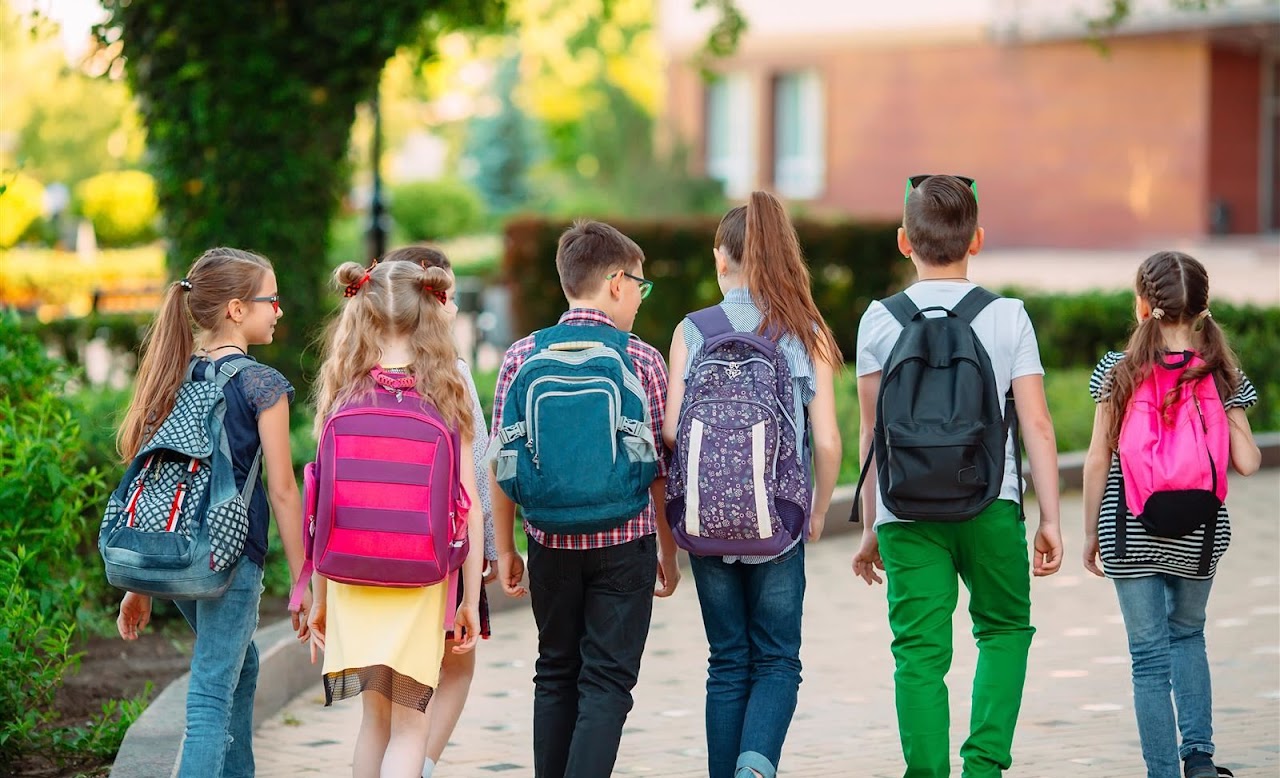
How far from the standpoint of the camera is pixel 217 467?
4043 millimetres

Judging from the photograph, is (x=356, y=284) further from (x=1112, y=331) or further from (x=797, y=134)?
(x=797, y=134)

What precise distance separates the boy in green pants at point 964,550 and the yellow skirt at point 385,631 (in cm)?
122

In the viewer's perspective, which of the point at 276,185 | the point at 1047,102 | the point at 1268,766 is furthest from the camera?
the point at 1047,102

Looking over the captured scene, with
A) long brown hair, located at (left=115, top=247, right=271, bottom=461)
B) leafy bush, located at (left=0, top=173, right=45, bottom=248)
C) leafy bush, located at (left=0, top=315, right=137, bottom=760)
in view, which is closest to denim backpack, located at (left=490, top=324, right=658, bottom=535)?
long brown hair, located at (left=115, top=247, right=271, bottom=461)

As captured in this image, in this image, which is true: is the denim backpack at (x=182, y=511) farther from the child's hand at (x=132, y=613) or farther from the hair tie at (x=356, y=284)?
the hair tie at (x=356, y=284)

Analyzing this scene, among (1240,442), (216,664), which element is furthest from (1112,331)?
(216,664)

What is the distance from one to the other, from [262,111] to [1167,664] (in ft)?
23.2

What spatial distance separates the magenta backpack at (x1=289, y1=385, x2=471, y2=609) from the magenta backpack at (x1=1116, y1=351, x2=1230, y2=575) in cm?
191

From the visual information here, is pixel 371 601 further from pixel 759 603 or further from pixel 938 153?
pixel 938 153

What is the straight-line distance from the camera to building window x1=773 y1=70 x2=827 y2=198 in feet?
104

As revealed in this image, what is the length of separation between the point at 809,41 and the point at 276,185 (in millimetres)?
22137

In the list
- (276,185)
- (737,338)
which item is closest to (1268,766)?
(737,338)

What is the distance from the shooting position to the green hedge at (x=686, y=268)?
14391 millimetres

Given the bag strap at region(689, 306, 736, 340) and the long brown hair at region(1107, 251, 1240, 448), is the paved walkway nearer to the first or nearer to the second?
the long brown hair at region(1107, 251, 1240, 448)
